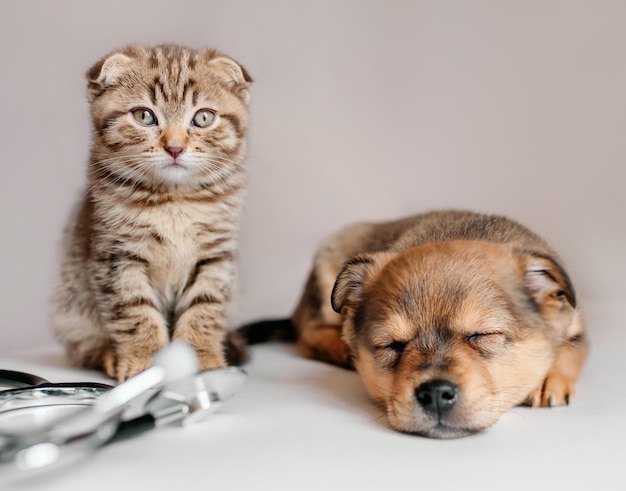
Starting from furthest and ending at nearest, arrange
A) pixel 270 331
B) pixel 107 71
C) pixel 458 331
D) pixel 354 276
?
pixel 270 331 → pixel 107 71 → pixel 354 276 → pixel 458 331

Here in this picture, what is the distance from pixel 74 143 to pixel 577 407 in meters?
2.71

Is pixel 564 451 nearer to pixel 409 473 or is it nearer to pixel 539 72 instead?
pixel 409 473

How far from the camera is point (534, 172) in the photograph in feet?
15.0

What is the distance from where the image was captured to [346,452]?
2.51 meters

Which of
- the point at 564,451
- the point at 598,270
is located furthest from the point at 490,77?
the point at 564,451

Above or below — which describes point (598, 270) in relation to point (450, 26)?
below

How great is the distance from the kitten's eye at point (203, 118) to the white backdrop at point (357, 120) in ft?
3.80

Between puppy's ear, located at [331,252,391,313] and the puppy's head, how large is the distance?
0.02 meters

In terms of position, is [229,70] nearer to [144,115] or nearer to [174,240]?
[144,115]

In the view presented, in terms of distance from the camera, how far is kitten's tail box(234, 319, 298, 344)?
13.7ft

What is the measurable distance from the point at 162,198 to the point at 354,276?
815mm

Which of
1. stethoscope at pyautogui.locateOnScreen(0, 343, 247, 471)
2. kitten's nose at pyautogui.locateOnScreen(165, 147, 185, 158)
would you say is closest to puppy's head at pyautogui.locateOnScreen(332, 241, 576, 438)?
stethoscope at pyautogui.locateOnScreen(0, 343, 247, 471)

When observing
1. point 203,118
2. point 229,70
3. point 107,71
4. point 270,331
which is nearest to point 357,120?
point 270,331

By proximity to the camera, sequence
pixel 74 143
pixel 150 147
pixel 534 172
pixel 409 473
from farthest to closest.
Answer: pixel 534 172
pixel 74 143
pixel 150 147
pixel 409 473
